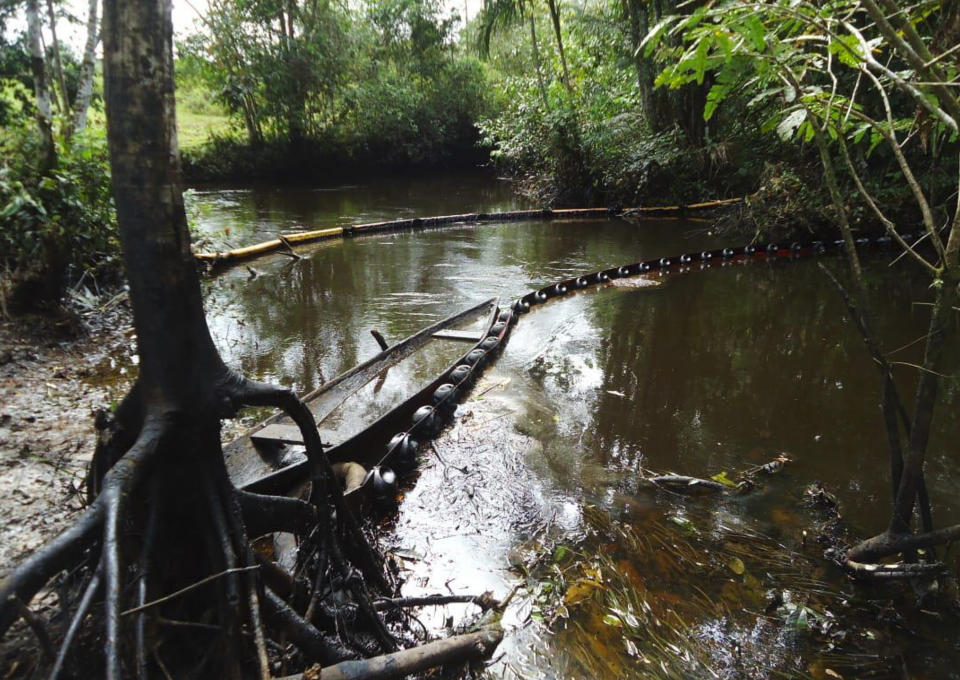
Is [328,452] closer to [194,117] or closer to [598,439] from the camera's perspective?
[598,439]

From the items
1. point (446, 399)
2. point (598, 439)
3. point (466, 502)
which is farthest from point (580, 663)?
point (446, 399)

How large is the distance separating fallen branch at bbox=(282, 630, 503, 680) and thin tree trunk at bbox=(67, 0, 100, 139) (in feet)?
28.1

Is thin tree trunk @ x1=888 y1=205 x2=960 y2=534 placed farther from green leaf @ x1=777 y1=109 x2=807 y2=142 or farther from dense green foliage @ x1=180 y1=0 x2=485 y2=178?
dense green foliage @ x1=180 y1=0 x2=485 y2=178

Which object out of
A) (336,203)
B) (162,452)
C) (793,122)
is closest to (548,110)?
(336,203)

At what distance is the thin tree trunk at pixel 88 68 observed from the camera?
26.6 ft

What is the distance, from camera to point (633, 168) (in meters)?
15.9

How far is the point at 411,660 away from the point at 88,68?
9.78m

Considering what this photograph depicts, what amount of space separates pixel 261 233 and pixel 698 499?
12.9 meters

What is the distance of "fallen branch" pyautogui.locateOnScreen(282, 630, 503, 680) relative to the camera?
90.3 inches

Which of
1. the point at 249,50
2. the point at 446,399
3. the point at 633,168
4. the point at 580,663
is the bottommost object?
the point at 580,663

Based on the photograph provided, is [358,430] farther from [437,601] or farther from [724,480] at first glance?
[724,480]

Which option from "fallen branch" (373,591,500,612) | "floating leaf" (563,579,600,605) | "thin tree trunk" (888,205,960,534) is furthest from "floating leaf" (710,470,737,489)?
"fallen branch" (373,591,500,612)

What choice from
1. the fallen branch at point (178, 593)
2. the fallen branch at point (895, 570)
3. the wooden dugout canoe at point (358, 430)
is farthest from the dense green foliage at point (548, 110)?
the wooden dugout canoe at point (358, 430)

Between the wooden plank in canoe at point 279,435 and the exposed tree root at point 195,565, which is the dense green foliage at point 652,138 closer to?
the wooden plank in canoe at point 279,435
